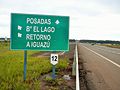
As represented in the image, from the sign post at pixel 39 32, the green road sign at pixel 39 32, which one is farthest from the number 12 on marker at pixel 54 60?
the green road sign at pixel 39 32

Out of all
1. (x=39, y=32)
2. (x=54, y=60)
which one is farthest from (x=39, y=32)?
(x=54, y=60)

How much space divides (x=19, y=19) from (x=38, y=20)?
74 cm

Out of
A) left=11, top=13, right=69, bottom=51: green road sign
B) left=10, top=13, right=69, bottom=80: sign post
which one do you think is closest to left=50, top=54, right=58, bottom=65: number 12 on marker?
left=10, top=13, right=69, bottom=80: sign post

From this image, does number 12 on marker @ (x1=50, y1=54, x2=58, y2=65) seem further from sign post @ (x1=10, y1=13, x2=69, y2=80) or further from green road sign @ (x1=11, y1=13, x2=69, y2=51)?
green road sign @ (x1=11, y1=13, x2=69, y2=51)

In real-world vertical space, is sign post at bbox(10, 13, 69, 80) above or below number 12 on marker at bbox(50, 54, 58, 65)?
above

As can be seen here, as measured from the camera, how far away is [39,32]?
12.5m

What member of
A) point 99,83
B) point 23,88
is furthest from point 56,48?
point 23,88

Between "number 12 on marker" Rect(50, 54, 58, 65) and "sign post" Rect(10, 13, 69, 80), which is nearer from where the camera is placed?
"sign post" Rect(10, 13, 69, 80)

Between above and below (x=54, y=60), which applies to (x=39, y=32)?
above

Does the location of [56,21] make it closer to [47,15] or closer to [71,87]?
[47,15]

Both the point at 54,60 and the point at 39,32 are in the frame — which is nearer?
the point at 39,32

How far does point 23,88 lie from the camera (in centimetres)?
992

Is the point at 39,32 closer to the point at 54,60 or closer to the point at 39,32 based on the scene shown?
the point at 39,32

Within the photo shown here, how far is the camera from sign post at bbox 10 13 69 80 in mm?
12188
